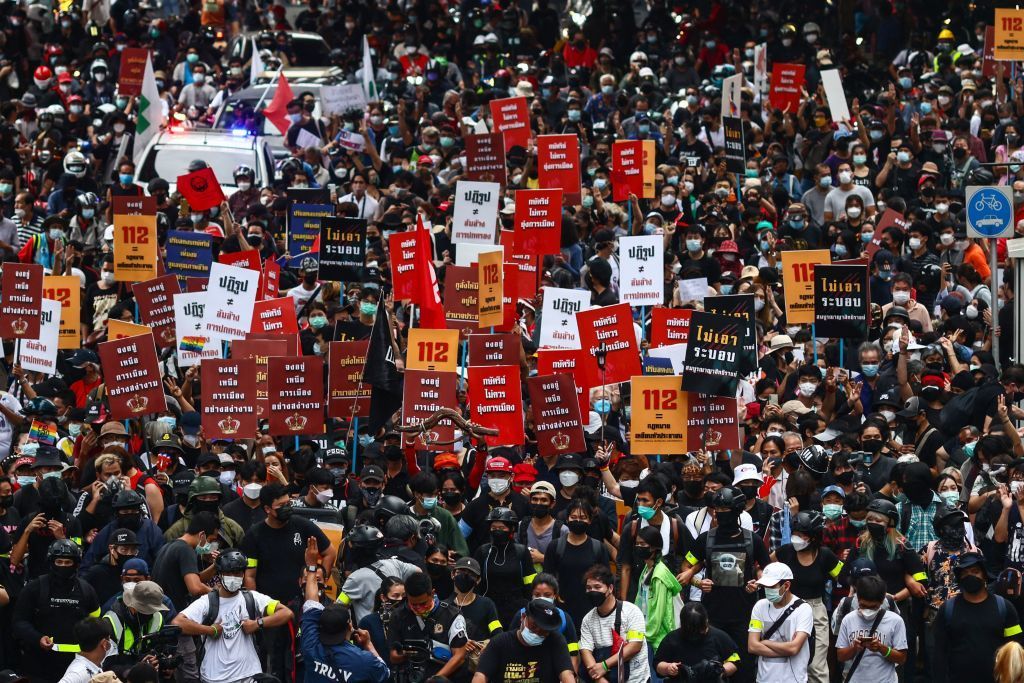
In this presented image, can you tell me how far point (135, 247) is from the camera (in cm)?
1930

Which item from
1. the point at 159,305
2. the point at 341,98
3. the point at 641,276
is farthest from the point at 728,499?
the point at 341,98

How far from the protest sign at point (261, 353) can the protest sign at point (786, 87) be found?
33.4 feet

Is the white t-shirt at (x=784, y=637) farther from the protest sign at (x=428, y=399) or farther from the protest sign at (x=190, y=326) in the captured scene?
the protest sign at (x=190, y=326)

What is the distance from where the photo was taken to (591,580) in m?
12.3

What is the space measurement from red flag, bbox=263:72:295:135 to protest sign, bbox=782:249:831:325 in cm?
1050

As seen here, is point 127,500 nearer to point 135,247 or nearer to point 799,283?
point 135,247

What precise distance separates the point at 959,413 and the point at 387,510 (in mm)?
4825

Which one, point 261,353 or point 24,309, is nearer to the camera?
point 261,353

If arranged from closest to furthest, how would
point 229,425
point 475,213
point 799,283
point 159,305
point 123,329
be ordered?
point 229,425 < point 123,329 < point 799,283 < point 159,305 < point 475,213

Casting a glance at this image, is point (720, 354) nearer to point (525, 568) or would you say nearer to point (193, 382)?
point (525, 568)

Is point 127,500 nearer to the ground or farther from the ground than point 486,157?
nearer to the ground

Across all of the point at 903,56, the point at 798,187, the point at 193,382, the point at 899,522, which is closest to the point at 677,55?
the point at 903,56

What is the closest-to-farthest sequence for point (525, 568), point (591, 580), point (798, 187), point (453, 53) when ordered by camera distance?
point (591, 580)
point (525, 568)
point (798, 187)
point (453, 53)

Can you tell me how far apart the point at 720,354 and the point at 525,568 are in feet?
10.3
